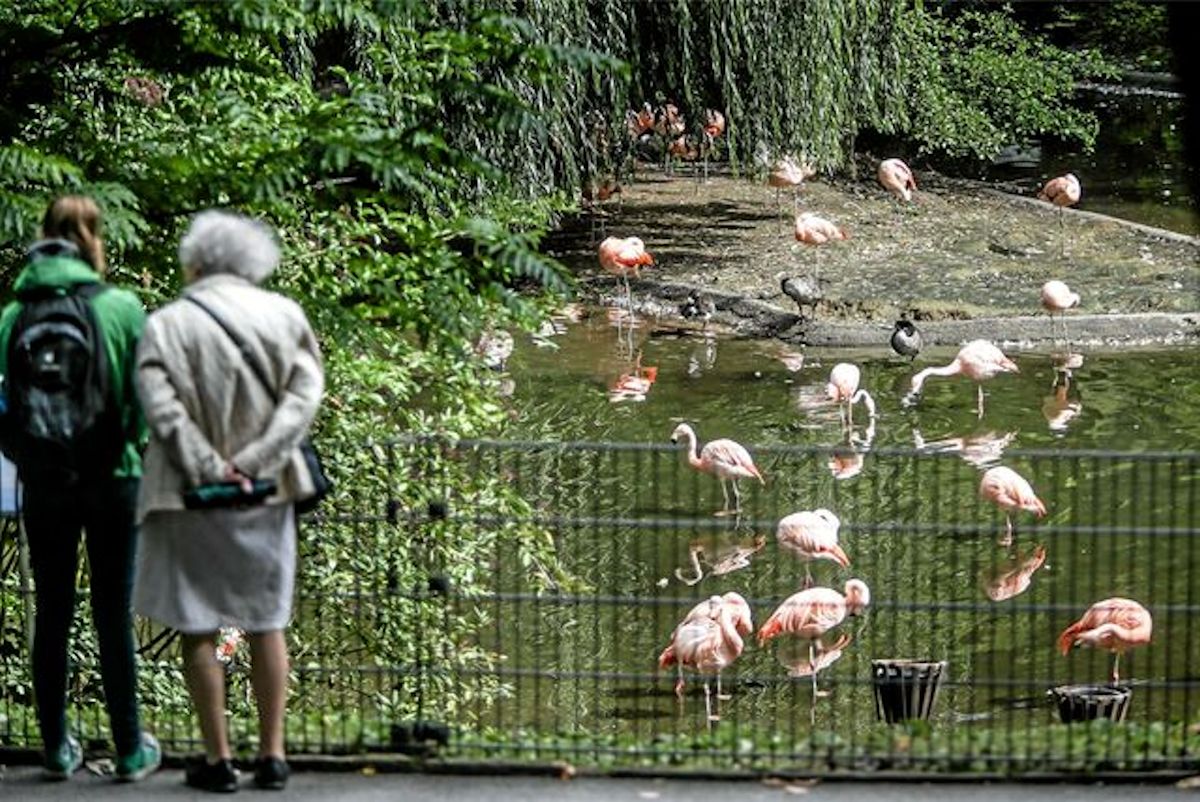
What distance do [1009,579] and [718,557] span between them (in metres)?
1.97

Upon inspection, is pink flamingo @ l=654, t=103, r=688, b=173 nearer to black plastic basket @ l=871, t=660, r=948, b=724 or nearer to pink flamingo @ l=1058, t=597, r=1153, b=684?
pink flamingo @ l=1058, t=597, r=1153, b=684

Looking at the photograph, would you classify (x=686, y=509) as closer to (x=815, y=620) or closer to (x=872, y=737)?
(x=815, y=620)

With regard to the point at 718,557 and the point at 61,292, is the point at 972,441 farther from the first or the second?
the point at 61,292

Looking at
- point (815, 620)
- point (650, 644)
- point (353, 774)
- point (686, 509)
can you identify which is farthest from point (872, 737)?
point (686, 509)

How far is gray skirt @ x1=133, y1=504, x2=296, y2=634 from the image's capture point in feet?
20.5

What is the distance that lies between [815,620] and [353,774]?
5668 millimetres

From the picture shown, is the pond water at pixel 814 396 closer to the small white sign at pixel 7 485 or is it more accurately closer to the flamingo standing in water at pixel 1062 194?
the flamingo standing in water at pixel 1062 194

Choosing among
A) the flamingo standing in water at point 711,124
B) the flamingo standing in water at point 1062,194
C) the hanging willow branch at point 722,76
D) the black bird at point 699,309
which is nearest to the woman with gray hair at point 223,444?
the hanging willow branch at point 722,76

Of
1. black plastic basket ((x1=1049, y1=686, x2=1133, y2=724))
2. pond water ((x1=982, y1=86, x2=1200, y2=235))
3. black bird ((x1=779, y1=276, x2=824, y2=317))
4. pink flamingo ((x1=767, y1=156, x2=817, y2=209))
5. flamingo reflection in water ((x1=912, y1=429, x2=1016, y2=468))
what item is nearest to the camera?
black plastic basket ((x1=1049, y1=686, x2=1133, y2=724))

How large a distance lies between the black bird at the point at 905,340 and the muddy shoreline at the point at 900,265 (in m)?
1.00

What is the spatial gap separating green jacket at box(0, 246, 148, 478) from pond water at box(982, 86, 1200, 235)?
23.3 m

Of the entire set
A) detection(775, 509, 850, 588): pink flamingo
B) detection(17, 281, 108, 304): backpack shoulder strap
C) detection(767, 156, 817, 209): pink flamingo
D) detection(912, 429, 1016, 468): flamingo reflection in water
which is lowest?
detection(775, 509, 850, 588): pink flamingo

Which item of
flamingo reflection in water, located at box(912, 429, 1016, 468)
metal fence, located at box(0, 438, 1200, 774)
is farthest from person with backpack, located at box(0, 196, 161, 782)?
flamingo reflection in water, located at box(912, 429, 1016, 468)

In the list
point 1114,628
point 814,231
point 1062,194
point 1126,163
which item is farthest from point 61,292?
point 1126,163
